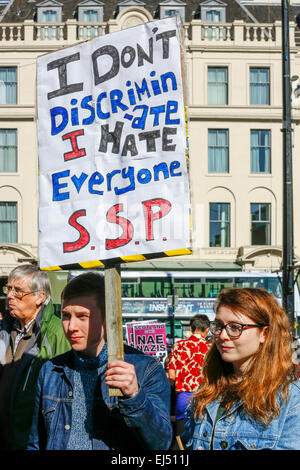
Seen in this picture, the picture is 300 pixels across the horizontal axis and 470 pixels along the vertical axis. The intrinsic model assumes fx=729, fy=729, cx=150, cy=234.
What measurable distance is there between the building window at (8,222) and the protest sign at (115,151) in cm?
2615

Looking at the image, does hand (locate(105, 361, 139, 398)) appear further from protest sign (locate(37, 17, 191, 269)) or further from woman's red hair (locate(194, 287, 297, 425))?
protest sign (locate(37, 17, 191, 269))

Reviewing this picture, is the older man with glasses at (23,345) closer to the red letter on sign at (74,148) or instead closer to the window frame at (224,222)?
the red letter on sign at (74,148)

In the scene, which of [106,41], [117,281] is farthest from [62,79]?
[117,281]

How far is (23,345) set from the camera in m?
4.19

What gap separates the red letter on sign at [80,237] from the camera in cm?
350

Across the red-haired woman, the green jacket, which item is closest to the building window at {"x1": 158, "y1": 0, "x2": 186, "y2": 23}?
the green jacket

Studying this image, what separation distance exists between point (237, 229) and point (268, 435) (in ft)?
88.4

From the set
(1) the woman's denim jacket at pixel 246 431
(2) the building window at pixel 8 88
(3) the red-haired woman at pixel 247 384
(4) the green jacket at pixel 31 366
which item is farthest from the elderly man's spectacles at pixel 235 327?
(2) the building window at pixel 8 88

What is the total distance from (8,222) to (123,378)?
89.5 ft

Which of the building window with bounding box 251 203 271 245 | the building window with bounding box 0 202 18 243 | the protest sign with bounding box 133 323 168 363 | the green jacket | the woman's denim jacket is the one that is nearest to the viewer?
the woman's denim jacket

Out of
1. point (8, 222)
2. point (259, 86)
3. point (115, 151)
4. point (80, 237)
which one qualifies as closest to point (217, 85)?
point (259, 86)

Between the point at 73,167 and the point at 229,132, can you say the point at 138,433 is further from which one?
the point at 229,132

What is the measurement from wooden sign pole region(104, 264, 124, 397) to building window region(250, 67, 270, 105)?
28.1 meters

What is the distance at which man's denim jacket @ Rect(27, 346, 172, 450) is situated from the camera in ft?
9.78
